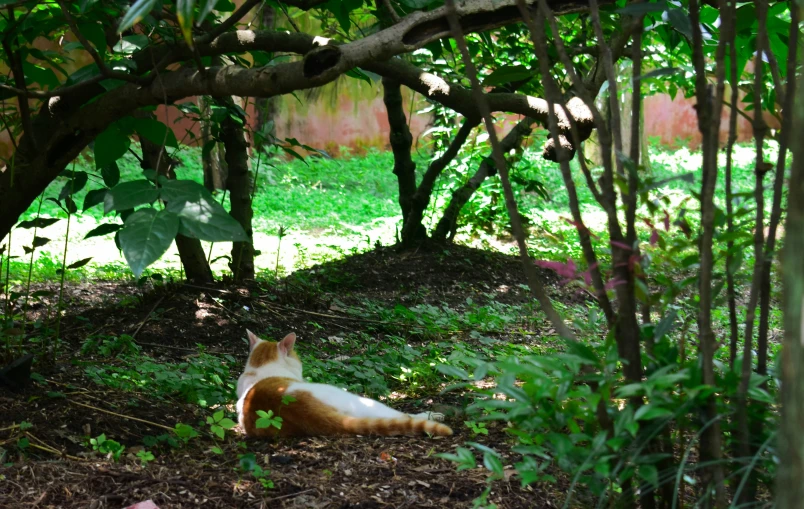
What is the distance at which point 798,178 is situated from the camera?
896 millimetres

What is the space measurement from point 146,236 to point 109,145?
62.4 inches

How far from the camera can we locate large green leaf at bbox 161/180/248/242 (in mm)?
1503

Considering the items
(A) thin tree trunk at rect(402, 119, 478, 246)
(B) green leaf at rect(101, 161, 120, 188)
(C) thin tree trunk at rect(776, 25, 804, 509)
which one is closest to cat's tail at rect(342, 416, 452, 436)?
(B) green leaf at rect(101, 161, 120, 188)

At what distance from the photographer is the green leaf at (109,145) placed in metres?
2.84

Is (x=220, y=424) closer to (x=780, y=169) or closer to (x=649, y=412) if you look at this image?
(x=649, y=412)

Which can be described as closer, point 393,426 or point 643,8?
point 643,8

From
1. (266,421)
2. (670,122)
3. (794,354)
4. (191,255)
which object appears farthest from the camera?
(670,122)

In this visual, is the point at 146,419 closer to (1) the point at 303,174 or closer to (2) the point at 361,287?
(2) the point at 361,287

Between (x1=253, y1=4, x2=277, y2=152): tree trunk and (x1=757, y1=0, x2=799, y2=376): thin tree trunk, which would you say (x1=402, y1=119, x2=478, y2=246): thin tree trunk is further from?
(x1=757, y1=0, x2=799, y2=376): thin tree trunk

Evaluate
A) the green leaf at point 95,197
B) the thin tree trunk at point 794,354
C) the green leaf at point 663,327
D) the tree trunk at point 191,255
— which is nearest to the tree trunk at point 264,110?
the tree trunk at point 191,255

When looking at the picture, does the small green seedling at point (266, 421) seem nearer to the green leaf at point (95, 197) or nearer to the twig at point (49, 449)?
the twig at point (49, 449)

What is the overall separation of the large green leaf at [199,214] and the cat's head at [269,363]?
4.88 ft

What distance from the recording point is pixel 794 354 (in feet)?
2.71

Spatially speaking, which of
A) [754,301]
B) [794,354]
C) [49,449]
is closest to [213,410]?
[49,449]
